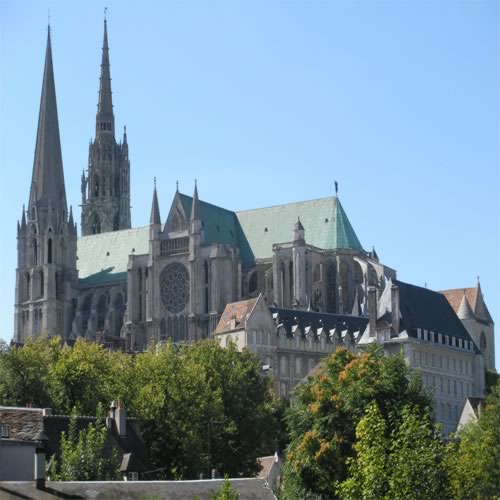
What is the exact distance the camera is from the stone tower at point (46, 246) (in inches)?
7485

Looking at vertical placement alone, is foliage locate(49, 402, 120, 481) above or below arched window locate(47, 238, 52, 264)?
below

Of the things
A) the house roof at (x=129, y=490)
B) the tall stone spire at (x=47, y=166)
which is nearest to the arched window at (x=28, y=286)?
the tall stone spire at (x=47, y=166)

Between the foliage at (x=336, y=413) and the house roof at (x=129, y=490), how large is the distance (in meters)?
19.9

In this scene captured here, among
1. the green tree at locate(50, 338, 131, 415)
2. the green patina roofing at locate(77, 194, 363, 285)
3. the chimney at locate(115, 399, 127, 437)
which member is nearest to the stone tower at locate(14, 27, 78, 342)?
the green patina roofing at locate(77, 194, 363, 285)

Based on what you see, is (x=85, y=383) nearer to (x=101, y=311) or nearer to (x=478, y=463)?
(x=478, y=463)

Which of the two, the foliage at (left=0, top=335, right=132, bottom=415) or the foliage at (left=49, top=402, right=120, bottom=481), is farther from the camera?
the foliage at (left=0, top=335, right=132, bottom=415)

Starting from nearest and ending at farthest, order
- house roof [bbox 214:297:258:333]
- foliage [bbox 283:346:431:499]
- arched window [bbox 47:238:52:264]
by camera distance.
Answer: foliage [bbox 283:346:431:499]
house roof [bbox 214:297:258:333]
arched window [bbox 47:238:52:264]

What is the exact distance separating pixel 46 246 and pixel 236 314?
5083 centimetres

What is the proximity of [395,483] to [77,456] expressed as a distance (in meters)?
11.1

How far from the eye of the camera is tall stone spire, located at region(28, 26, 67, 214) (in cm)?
19438

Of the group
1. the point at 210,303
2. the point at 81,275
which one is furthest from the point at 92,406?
the point at 81,275

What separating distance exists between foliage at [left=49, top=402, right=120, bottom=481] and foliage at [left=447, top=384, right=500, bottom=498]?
12.4m

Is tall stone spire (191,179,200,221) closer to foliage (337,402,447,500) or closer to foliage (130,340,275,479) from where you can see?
foliage (130,340,275,479)

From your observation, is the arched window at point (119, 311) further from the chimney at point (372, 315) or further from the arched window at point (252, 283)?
the chimney at point (372, 315)
